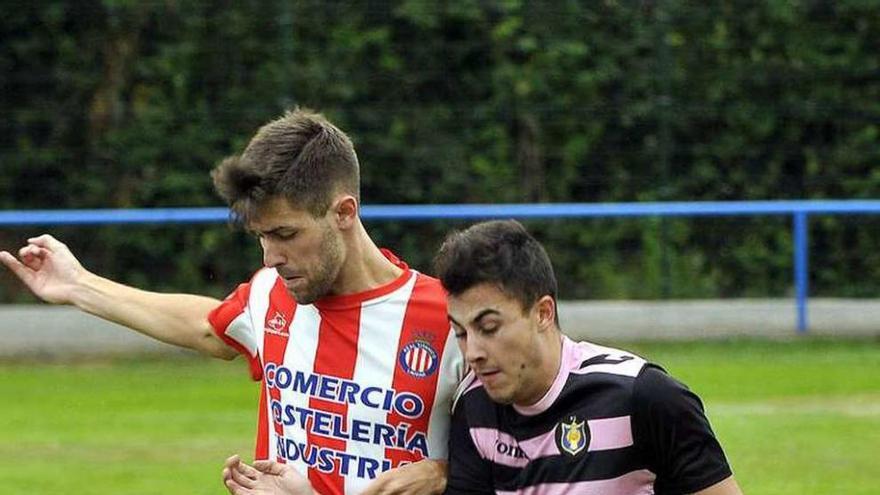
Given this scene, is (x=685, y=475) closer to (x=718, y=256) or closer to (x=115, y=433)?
(x=115, y=433)

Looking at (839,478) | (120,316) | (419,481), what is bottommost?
(839,478)

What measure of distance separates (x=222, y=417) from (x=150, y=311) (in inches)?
218

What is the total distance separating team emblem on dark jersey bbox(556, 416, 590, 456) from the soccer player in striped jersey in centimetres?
39

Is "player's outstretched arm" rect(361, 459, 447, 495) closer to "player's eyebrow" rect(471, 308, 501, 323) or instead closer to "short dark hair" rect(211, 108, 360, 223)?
"player's eyebrow" rect(471, 308, 501, 323)

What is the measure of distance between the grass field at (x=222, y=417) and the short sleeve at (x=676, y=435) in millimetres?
4162

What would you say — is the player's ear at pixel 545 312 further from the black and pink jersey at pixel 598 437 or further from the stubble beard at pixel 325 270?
the stubble beard at pixel 325 270

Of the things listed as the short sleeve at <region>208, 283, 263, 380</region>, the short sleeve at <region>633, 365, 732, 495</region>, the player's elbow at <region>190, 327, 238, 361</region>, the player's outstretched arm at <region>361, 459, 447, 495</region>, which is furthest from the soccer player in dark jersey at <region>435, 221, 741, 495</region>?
the player's elbow at <region>190, 327, 238, 361</region>

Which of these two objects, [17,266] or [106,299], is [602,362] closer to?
[106,299]

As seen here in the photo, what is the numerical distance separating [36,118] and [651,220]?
14.7 ft

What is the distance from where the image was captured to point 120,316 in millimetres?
4668

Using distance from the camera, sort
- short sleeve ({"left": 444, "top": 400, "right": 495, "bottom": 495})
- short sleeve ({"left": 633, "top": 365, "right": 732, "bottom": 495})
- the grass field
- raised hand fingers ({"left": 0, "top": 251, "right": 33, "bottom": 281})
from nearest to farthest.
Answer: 1. short sleeve ({"left": 633, "top": 365, "right": 732, "bottom": 495})
2. short sleeve ({"left": 444, "top": 400, "right": 495, "bottom": 495})
3. raised hand fingers ({"left": 0, "top": 251, "right": 33, "bottom": 281})
4. the grass field

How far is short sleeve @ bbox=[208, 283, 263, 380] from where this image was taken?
4.62m

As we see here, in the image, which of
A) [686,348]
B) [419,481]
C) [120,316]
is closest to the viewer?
[419,481]

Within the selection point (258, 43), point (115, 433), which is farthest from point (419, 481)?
point (258, 43)
